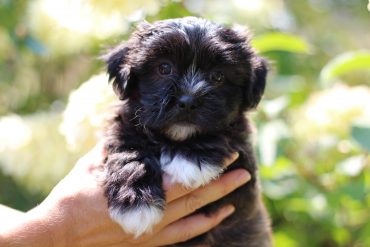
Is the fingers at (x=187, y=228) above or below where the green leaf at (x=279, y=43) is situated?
below

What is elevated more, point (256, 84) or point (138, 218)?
point (256, 84)

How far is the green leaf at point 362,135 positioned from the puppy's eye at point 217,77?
30.7 inches

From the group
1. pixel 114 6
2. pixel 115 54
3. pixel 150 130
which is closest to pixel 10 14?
pixel 114 6

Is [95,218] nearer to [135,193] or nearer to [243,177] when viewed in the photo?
[135,193]

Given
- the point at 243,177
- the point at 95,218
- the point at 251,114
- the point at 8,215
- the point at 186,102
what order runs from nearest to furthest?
the point at 186,102 < the point at 95,218 < the point at 243,177 < the point at 8,215 < the point at 251,114

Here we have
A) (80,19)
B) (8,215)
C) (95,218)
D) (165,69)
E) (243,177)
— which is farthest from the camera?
(80,19)

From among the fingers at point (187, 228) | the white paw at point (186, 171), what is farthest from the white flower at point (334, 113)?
the white paw at point (186, 171)

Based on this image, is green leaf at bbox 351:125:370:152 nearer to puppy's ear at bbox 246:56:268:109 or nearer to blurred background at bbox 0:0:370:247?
blurred background at bbox 0:0:370:247

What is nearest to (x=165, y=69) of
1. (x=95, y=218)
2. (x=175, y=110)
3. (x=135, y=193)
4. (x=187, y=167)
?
(x=175, y=110)

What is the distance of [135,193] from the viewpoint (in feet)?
9.40

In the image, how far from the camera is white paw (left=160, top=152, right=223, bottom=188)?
2.97m

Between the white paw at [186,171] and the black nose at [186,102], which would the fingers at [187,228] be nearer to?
the white paw at [186,171]

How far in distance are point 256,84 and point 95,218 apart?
94 centimetres

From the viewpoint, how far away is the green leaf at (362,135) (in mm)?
3301
